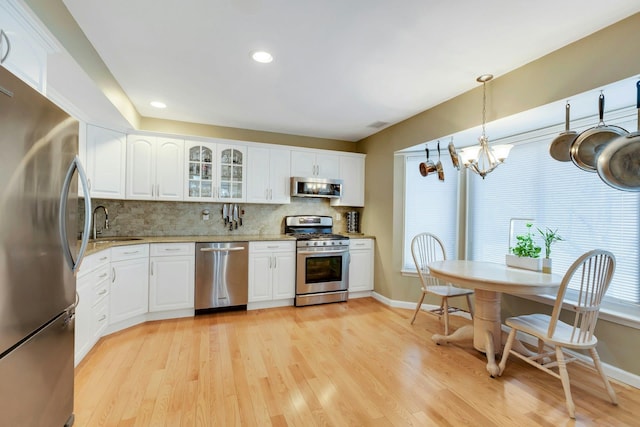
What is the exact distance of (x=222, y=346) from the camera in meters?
2.70

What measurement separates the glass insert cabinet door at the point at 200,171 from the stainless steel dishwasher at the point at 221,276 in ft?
2.45

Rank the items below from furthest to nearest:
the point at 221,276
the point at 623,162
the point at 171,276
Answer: the point at 221,276, the point at 171,276, the point at 623,162

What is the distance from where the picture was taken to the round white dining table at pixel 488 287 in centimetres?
216

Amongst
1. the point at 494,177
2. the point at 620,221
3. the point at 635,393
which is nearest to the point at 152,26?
the point at 494,177

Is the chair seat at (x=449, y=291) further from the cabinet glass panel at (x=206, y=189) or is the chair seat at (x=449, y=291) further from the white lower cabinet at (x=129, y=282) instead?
the white lower cabinet at (x=129, y=282)

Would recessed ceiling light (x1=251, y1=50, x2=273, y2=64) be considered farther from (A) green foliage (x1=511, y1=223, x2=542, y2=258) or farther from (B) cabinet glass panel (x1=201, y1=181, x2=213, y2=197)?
(A) green foliage (x1=511, y1=223, x2=542, y2=258)

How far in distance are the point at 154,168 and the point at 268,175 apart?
1435 millimetres

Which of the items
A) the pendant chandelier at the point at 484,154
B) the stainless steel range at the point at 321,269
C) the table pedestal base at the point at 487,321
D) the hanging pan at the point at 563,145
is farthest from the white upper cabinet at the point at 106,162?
the hanging pan at the point at 563,145

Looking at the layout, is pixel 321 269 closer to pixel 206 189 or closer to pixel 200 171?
pixel 206 189

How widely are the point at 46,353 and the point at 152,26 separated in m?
1.97

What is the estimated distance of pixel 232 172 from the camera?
12.9 ft

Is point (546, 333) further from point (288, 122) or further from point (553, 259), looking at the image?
point (288, 122)

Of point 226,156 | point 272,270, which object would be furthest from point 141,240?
point 272,270

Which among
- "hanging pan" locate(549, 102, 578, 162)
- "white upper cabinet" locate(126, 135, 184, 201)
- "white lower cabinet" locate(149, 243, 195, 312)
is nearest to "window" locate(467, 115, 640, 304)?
"hanging pan" locate(549, 102, 578, 162)
